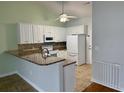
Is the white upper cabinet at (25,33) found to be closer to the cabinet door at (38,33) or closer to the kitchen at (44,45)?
the kitchen at (44,45)

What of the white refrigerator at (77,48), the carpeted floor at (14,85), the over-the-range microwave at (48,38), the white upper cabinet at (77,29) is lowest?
the carpeted floor at (14,85)

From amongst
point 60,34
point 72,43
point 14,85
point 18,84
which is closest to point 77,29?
point 72,43

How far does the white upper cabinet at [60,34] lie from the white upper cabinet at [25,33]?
1.45 metres

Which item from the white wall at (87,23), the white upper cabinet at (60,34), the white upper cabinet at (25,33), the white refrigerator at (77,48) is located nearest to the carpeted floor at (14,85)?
the white upper cabinet at (25,33)

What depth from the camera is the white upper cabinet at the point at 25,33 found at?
435 centimetres

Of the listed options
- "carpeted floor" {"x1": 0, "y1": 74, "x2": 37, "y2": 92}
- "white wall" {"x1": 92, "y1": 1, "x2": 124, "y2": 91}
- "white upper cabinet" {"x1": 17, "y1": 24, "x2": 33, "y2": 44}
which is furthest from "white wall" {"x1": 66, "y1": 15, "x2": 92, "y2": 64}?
"carpeted floor" {"x1": 0, "y1": 74, "x2": 37, "y2": 92}

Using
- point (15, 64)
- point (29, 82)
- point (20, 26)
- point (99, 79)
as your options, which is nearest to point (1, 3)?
point (20, 26)

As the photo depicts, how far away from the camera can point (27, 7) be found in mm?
4758

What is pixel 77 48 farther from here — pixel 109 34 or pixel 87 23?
pixel 109 34

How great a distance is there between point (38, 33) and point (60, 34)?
4.71 ft

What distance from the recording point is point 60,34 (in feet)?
19.7

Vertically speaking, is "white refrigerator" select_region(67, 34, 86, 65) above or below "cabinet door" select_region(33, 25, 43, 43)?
below

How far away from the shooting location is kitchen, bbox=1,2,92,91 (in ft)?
8.56

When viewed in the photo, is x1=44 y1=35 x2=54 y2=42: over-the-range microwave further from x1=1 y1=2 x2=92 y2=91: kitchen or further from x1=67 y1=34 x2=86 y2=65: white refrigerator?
x1=67 y1=34 x2=86 y2=65: white refrigerator
